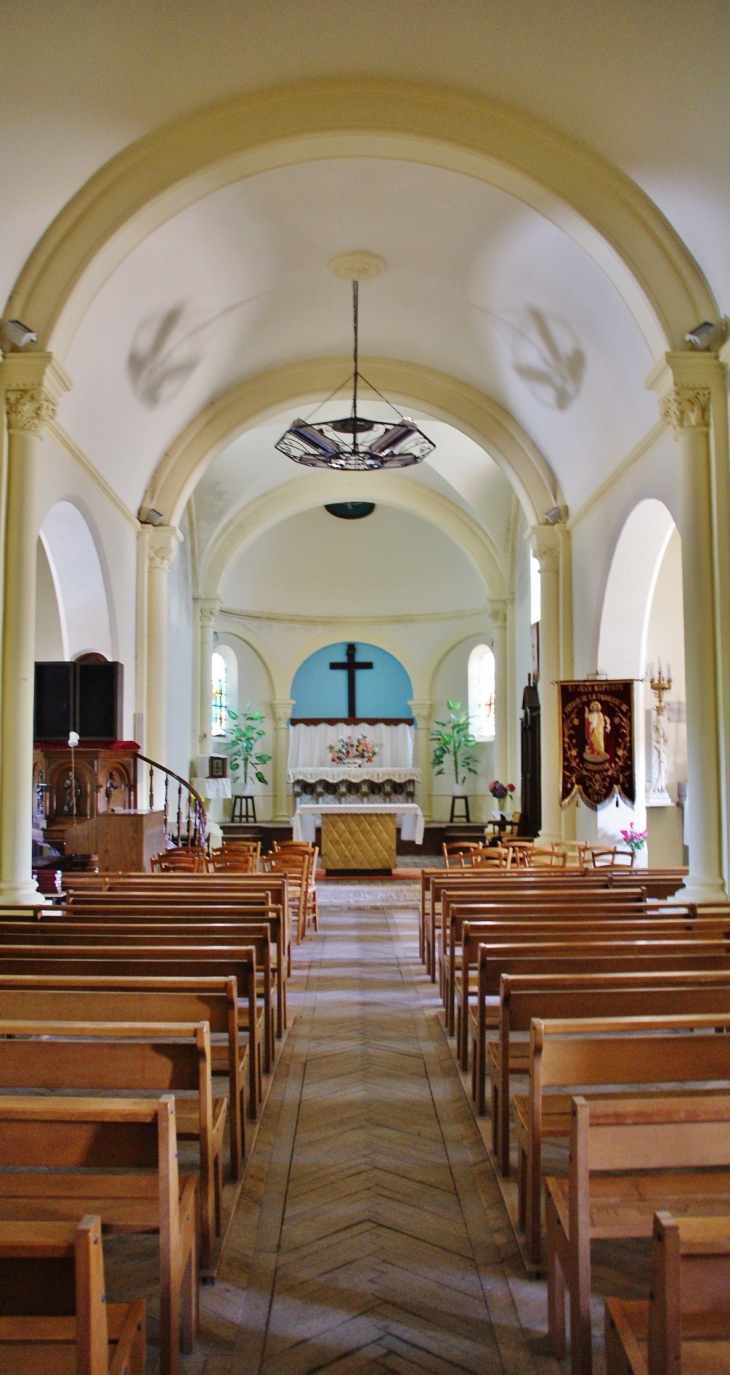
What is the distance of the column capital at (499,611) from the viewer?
17.8 metres

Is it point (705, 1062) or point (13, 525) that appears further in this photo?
point (13, 525)

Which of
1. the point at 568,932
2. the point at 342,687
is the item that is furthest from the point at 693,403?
the point at 342,687

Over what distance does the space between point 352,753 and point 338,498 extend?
5.31m

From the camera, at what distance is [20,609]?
24.4 ft

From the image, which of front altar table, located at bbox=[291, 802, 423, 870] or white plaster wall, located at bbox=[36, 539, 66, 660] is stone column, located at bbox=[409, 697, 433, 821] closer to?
front altar table, located at bbox=[291, 802, 423, 870]

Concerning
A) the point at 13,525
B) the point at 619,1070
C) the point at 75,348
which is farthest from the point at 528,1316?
the point at 75,348

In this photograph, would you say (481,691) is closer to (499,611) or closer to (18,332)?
(499,611)

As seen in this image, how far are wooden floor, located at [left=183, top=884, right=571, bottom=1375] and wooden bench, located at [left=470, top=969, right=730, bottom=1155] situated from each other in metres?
0.38

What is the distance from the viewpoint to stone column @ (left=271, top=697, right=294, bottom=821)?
21.9 meters

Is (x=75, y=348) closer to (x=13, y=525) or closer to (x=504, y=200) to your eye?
(x=13, y=525)

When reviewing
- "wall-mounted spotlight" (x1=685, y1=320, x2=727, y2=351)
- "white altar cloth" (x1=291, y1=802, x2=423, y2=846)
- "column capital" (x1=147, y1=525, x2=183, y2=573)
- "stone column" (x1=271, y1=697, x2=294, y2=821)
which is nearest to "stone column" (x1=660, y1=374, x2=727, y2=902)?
"wall-mounted spotlight" (x1=685, y1=320, x2=727, y2=351)

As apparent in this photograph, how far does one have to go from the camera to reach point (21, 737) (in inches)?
291

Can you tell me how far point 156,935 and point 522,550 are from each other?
42.0 feet

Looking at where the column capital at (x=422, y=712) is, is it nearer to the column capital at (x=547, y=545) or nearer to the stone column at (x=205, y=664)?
the stone column at (x=205, y=664)
